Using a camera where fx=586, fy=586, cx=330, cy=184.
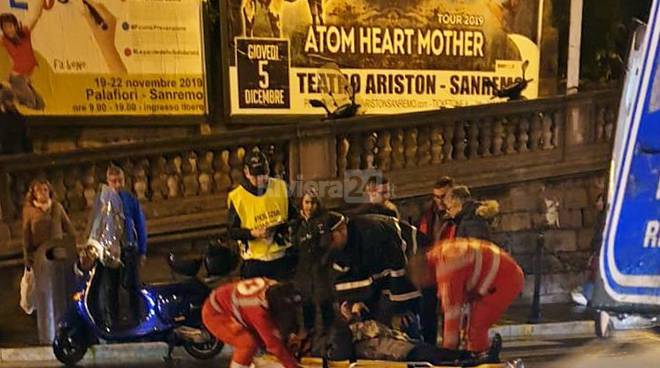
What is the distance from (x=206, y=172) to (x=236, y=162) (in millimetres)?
91

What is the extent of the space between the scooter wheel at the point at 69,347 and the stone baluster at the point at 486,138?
1.37m

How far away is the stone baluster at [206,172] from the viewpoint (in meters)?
1.70

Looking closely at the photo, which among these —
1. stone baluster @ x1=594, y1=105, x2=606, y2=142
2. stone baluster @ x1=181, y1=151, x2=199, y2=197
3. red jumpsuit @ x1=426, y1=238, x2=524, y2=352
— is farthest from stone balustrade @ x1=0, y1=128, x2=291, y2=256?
stone baluster @ x1=594, y1=105, x2=606, y2=142

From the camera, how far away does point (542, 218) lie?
68.6 inches

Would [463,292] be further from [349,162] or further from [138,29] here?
[138,29]

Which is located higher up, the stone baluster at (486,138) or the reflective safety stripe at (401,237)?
the stone baluster at (486,138)

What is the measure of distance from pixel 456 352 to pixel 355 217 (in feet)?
1.66

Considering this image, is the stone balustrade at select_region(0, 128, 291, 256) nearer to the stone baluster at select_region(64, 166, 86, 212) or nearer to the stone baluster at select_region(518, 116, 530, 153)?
the stone baluster at select_region(64, 166, 86, 212)

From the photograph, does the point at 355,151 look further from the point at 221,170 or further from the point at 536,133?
the point at 536,133

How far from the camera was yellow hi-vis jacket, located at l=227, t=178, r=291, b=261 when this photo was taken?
172cm

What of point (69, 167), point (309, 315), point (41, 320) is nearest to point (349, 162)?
point (309, 315)

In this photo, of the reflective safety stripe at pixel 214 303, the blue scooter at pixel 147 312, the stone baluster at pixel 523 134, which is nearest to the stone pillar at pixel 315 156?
the blue scooter at pixel 147 312

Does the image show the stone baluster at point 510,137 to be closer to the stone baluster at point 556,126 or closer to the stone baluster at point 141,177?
the stone baluster at point 556,126

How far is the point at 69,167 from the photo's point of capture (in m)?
1.67
